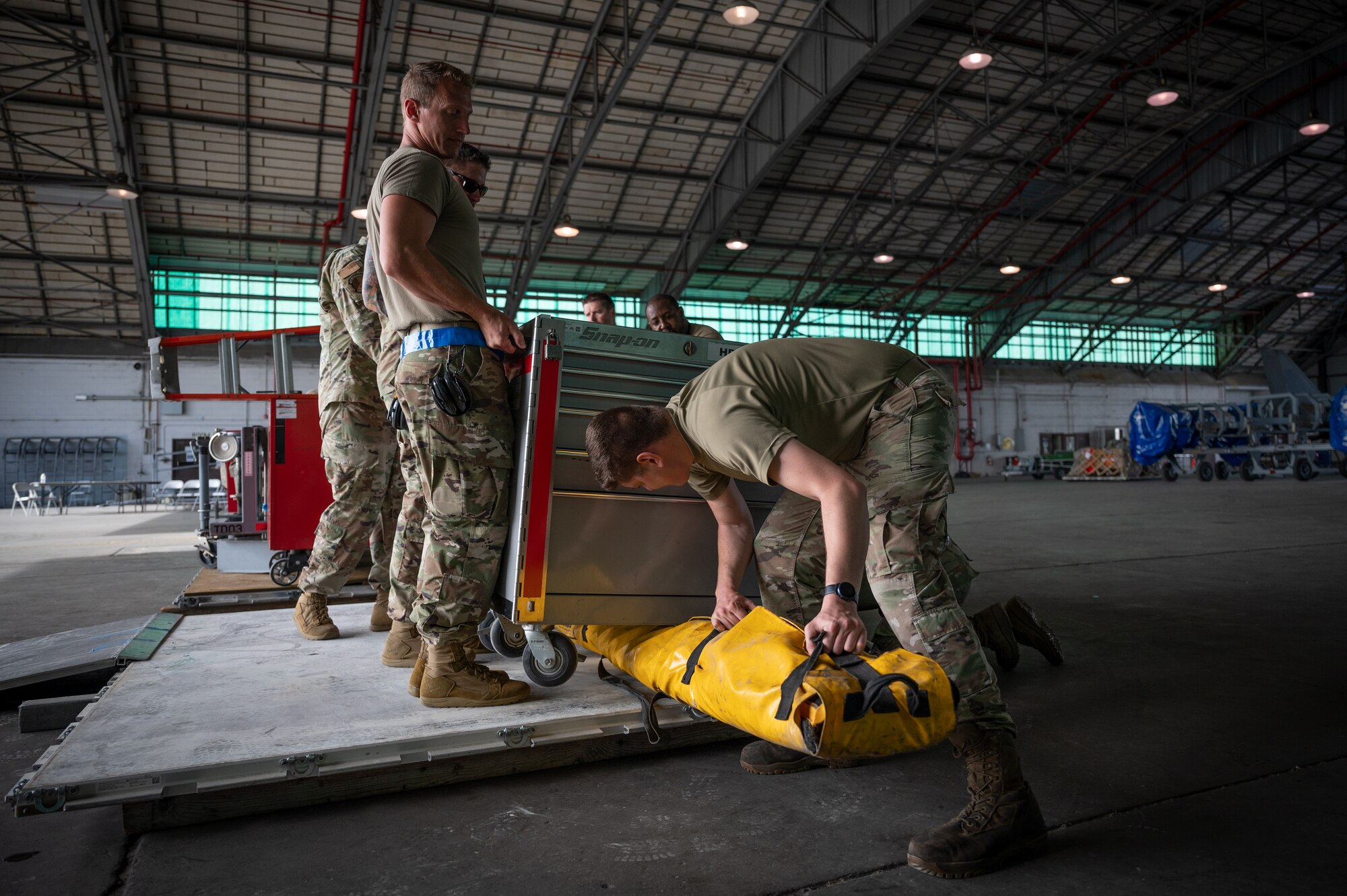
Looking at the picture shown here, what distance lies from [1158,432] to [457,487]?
21.9 m

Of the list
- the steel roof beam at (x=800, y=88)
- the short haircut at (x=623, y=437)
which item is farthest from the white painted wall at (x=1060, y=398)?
the short haircut at (x=623, y=437)

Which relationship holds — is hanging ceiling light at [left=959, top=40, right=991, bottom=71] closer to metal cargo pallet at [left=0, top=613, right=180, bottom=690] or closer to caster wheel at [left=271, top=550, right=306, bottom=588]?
caster wheel at [left=271, top=550, right=306, bottom=588]

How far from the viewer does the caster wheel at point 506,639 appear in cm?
287

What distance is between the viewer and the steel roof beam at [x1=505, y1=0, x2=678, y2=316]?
1295 centimetres

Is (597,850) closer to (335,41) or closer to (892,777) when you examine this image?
(892,777)

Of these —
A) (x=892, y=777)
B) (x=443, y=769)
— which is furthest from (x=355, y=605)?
(x=892, y=777)

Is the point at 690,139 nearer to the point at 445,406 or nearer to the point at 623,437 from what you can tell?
the point at 445,406

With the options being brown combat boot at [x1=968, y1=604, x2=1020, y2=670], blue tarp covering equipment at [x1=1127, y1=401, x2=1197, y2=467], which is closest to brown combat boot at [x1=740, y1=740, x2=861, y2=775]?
brown combat boot at [x1=968, y1=604, x2=1020, y2=670]

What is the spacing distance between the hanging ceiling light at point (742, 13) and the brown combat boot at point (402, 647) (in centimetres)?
1140

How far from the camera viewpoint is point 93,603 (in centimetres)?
528

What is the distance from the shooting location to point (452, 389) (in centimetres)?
237

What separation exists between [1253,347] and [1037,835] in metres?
42.0

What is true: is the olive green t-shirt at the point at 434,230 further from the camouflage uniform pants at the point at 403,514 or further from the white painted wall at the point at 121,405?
the white painted wall at the point at 121,405

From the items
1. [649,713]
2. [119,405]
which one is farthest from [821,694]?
[119,405]
